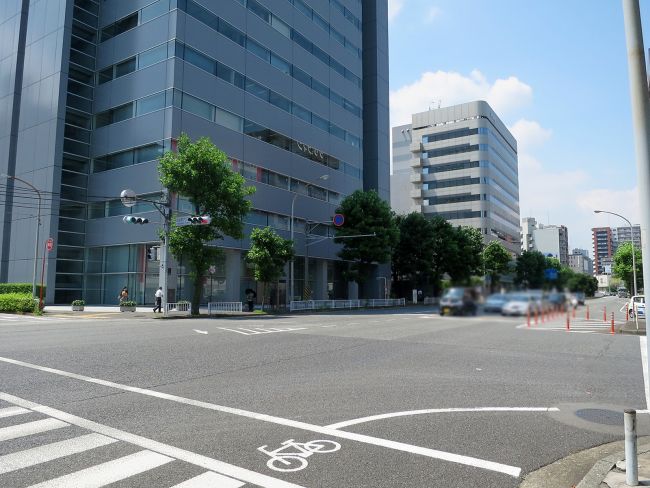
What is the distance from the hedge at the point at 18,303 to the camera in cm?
3619

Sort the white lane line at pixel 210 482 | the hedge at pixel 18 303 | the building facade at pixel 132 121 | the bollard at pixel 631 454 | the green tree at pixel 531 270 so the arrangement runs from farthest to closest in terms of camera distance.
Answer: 1. the building facade at pixel 132 121
2. the hedge at pixel 18 303
3. the white lane line at pixel 210 482
4. the bollard at pixel 631 454
5. the green tree at pixel 531 270

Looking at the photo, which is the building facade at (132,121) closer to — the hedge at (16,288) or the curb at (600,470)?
the hedge at (16,288)

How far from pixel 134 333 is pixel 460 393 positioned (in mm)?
15740

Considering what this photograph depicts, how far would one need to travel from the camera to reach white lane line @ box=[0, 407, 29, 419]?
7770 mm

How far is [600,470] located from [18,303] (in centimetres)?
4164

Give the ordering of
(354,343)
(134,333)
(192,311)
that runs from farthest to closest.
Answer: (192,311), (134,333), (354,343)

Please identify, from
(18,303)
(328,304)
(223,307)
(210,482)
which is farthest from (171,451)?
(328,304)

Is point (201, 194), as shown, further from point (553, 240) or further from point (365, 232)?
point (553, 240)

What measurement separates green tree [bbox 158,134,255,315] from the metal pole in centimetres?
3186

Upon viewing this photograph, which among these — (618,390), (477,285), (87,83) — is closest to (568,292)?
(477,285)

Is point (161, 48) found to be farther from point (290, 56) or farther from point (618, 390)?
point (618, 390)

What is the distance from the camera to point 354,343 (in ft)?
59.3

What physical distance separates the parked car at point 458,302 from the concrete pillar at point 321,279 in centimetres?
5737

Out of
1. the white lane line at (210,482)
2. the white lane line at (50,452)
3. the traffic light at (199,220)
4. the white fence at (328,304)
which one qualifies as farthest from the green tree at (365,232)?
the white lane line at (210,482)
